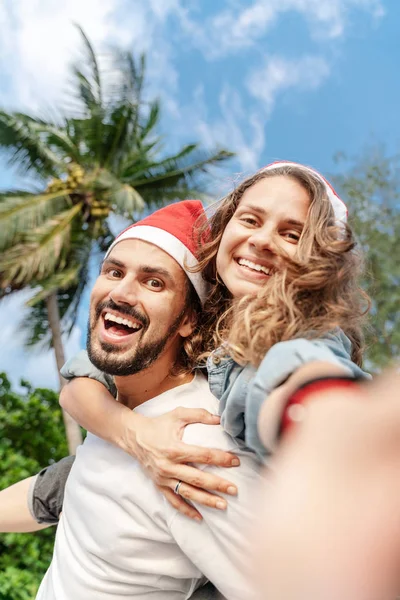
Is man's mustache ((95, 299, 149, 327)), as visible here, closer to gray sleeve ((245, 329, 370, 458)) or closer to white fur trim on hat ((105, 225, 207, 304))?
white fur trim on hat ((105, 225, 207, 304))

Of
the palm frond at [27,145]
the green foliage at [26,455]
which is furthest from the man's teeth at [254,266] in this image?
the palm frond at [27,145]

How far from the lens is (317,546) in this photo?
870 millimetres

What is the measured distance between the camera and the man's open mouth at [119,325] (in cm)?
244

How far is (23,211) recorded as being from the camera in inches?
432

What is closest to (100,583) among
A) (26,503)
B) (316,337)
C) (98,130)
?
(26,503)

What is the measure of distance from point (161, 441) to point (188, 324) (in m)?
0.76

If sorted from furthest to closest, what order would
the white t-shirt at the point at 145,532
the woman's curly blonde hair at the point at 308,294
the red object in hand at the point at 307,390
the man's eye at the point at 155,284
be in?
the man's eye at the point at 155,284, the white t-shirt at the point at 145,532, the woman's curly blonde hair at the point at 308,294, the red object in hand at the point at 307,390

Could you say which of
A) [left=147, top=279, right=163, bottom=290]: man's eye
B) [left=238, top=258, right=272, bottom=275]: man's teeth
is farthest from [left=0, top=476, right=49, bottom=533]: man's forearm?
[left=238, top=258, right=272, bottom=275]: man's teeth

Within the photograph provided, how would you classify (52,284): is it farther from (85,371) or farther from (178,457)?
(178,457)

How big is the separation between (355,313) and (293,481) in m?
0.96

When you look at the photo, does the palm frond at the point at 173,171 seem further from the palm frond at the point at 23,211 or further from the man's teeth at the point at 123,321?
the man's teeth at the point at 123,321

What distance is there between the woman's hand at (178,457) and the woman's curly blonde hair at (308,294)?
15.8 inches

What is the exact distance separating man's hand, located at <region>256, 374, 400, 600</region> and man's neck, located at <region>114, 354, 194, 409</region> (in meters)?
1.66

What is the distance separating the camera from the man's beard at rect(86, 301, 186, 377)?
7.86 ft
